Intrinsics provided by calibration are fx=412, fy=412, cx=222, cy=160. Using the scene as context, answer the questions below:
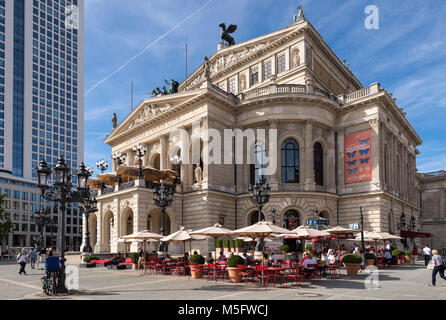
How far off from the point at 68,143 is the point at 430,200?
88.6m

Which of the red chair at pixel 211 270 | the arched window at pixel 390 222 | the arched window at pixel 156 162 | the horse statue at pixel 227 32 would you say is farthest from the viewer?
the horse statue at pixel 227 32

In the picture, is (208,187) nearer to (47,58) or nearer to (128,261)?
(128,261)

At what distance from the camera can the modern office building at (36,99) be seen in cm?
9625

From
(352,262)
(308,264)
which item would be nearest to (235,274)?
(308,264)

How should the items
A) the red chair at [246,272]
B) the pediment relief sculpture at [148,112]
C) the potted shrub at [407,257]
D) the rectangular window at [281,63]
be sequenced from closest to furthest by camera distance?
the red chair at [246,272] < the potted shrub at [407,257] < the pediment relief sculpture at [148,112] < the rectangular window at [281,63]

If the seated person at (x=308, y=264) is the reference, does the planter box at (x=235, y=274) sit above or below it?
below

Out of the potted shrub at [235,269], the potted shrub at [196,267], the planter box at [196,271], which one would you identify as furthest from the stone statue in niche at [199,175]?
the potted shrub at [235,269]

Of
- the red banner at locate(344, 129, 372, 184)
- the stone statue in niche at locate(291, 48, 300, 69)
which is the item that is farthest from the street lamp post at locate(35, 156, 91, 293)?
the stone statue in niche at locate(291, 48, 300, 69)

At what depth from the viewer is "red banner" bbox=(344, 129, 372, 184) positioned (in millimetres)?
38031

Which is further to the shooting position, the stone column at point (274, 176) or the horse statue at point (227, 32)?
the horse statue at point (227, 32)

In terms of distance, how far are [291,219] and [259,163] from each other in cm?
624

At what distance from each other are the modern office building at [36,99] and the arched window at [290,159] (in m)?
73.6

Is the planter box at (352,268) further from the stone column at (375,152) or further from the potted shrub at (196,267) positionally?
the stone column at (375,152)
